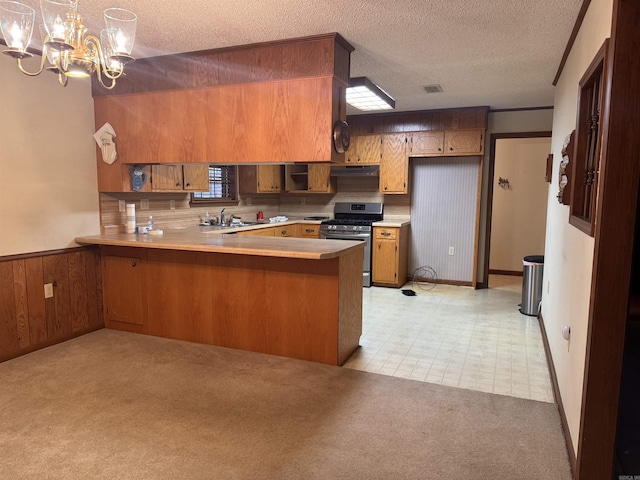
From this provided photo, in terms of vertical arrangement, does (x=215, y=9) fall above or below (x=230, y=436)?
above

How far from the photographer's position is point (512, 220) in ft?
21.6

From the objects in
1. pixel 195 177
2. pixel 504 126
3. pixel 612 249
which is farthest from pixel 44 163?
pixel 504 126

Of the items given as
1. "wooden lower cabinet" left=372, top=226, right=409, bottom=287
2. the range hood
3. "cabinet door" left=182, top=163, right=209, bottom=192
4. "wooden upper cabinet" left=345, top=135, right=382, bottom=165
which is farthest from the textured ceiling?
"wooden lower cabinet" left=372, top=226, right=409, bottom=287

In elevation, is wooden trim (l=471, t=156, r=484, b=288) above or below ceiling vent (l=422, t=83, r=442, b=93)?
below

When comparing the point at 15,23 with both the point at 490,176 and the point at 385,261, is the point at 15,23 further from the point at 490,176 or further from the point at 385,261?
the point at 490,176

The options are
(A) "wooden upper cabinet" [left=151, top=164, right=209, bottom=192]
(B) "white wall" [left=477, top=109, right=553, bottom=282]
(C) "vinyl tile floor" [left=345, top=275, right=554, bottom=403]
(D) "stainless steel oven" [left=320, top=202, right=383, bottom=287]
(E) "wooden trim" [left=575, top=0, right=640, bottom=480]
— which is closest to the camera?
(E) "wooden trim" [left=575, top=0, right=640, bottom=480]

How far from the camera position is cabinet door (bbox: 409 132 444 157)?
18.3ft

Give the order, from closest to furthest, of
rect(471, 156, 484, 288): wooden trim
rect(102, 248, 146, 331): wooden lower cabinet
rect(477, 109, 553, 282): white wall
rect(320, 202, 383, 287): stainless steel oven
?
rect(102, 248, 146, 331): wooden lower cabinet < rect(477, 109, 553, 282): white wall < rect(471, 156, 484, 288): wooden trim < rect(320, 202, 383, 287): stainless steel oven

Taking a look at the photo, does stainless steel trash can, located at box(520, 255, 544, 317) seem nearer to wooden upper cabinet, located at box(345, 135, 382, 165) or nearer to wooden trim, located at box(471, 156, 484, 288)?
wooden trim, located at box(471, 156, 484, 288)

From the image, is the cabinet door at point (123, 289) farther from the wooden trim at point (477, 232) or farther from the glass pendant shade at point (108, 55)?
the wooden trim at point (477, 232)

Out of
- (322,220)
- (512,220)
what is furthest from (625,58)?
(512,220)

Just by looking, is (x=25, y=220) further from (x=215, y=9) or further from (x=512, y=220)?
(x=512, y=220)

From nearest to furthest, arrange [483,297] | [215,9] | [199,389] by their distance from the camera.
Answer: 1. [215,9]
2. [199,389]
3. [483,297]

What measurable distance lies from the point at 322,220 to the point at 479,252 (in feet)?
7.38
